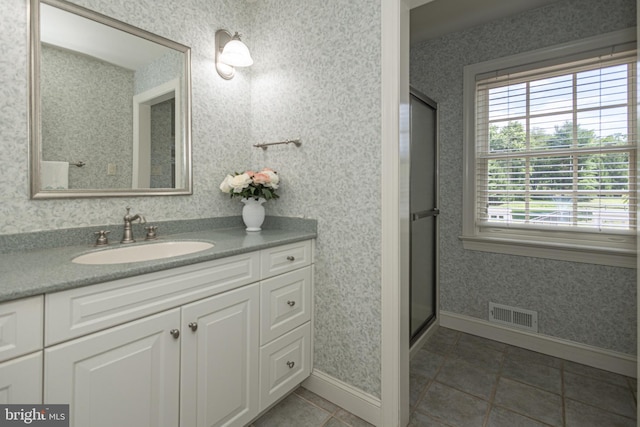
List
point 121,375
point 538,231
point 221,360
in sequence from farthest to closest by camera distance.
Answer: point 538,231
point 221,360
point 121,375

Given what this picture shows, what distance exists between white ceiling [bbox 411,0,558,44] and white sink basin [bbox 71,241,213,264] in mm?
2253

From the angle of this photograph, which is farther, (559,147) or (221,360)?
(559,147)

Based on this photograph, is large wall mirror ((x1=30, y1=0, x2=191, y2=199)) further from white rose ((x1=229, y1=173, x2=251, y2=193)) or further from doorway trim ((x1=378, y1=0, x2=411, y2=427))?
doorway trim ((x1=378, y1=0, x2=411, y2=427))

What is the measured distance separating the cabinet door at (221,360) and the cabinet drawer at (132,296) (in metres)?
0.06

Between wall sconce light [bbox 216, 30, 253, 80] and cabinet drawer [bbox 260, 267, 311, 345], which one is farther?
wall sconce light [bbox 216, 30, 253, 80]

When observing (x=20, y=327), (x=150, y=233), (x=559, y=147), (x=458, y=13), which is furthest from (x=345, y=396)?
(x=458, y=13)

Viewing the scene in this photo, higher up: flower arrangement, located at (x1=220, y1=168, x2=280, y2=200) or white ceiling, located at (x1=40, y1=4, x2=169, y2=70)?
white ceiling, located at (x1=40, y1=4, x2=169, y2=70)

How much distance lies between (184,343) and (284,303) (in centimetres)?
55

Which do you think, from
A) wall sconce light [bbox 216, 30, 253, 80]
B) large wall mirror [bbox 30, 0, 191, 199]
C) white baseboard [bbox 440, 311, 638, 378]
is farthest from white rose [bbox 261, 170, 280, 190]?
white baseboard [bbox 440, 311, 638, 378]

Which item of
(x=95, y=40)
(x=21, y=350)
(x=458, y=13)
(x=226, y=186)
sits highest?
(x=458, y=13)

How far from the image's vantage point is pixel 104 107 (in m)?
1.46

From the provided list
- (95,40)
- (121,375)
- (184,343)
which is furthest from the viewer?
(95,40)

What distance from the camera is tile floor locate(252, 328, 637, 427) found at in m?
1.58

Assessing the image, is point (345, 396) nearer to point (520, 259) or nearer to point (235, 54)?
point (520, 259)
